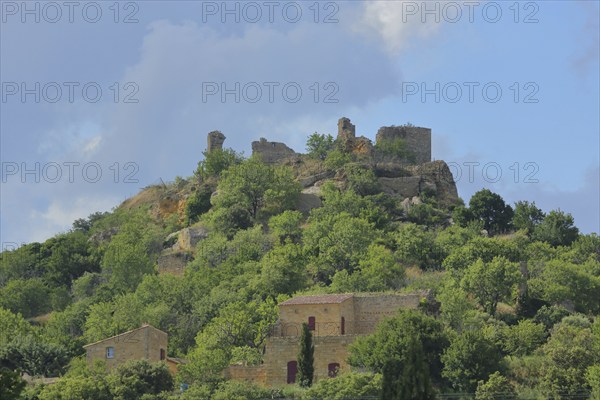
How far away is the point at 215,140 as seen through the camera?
339 feet

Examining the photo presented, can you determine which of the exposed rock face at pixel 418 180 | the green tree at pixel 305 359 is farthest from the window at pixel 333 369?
the exposed rock face at pixel 418 180

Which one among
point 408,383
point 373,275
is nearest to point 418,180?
point 373,275

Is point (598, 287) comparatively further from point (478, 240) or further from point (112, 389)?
point (112, 389)

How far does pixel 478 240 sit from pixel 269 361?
56.3ft

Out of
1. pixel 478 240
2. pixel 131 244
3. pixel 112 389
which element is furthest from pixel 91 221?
pixel 112 389

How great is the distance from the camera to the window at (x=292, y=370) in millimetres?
58781

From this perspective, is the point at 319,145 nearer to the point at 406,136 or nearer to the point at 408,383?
the point at 406,136

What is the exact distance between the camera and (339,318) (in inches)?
2438

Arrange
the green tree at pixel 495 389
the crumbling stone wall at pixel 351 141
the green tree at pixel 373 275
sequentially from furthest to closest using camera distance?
the crumbling stone wall at pixel 351 141, the green tree at pixel 373 275, the green tree at pixel 495 389

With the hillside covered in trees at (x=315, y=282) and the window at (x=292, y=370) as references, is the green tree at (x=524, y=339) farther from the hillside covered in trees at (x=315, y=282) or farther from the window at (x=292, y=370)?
the window at (x=292, y=370)

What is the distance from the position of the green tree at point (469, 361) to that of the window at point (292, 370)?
6794 millimetres

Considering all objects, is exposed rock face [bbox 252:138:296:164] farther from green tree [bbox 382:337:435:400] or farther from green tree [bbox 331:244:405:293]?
green tree [bbox 382:337:435:400]

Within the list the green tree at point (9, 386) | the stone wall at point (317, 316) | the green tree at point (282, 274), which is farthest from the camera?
the green tree at point (282, 274)

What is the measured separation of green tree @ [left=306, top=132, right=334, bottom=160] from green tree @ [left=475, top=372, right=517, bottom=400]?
150ft
